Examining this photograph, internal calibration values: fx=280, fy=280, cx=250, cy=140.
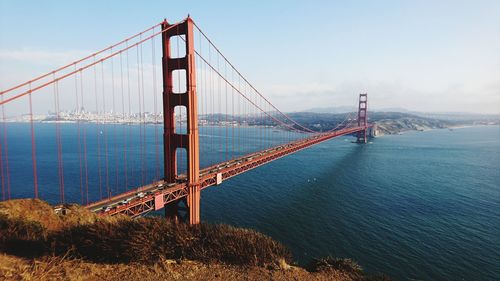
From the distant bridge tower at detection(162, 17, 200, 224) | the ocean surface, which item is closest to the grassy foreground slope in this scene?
the distant bridge tower at detection(162, 17, 200, 224)

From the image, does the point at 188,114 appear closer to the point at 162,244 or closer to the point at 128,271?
the point at 162,244

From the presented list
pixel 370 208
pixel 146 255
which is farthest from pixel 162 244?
pixel 370 208

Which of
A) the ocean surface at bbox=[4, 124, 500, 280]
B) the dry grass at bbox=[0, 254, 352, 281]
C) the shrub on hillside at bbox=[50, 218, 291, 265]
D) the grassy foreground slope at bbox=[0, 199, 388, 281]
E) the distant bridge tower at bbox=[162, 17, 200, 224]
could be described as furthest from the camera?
the ocean surface at bbox=[4, 124, 500, 280]

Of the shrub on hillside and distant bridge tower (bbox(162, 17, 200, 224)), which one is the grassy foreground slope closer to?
the shrub on hillside

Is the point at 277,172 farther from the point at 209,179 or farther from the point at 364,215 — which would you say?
the point at 209,179

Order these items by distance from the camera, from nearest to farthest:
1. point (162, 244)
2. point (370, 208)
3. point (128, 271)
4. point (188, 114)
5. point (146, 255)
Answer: point (128, 271) → point (146, 255) → point (162, 244) → point (188, 114) → point (370, 208)

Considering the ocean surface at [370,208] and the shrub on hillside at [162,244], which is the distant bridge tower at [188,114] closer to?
the ocean surface at [370,208]

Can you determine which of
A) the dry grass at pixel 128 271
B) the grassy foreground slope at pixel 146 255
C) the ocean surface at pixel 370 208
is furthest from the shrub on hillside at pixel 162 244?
the ocean surface at pixel 370 208

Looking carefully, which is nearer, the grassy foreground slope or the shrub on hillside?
the grassy foreground slope
